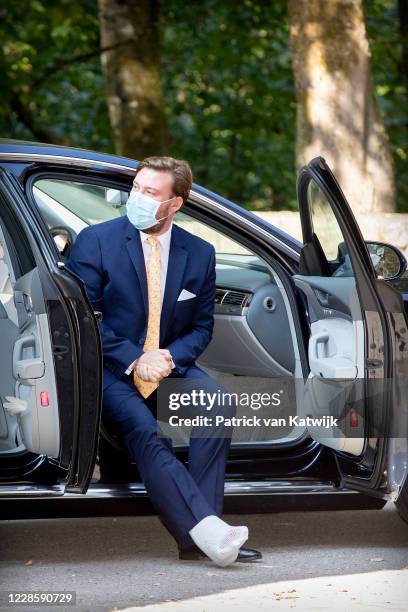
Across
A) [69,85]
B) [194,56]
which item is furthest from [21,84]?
[69,85]

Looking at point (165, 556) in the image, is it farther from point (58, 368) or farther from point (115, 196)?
point (115, 196)

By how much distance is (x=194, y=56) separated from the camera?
21875 mm

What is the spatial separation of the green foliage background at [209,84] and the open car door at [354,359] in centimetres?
1128

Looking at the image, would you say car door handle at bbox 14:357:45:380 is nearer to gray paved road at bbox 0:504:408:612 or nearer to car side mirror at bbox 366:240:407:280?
gray paved road at bbox 0:504:408:612

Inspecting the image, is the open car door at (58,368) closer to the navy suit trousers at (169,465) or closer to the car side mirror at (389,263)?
the navy suit trousers at (169,465)

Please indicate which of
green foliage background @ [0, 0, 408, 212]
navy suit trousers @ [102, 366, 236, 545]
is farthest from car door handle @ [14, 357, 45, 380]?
green foliage background @ [0, 0, 408, 212]

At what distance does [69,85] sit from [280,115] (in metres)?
4.05

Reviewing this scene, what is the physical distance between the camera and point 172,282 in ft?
19.7

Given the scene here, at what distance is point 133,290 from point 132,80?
33.0 feet

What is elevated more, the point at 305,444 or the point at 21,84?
the point at 21,84

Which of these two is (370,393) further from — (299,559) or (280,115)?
(280,115)

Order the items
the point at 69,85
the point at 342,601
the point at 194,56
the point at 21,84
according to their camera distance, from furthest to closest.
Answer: the point at 69,85 → the point at 194,56 → the point at 21,84 → the point at 342,601

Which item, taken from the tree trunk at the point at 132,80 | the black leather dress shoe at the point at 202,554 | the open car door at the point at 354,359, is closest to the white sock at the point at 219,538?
the black leather dress shoe at the point at 202,554

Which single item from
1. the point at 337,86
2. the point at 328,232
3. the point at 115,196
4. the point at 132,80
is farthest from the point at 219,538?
the point at 132,80
